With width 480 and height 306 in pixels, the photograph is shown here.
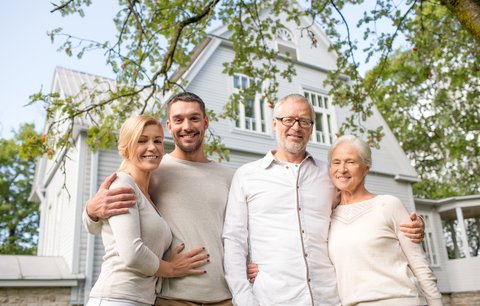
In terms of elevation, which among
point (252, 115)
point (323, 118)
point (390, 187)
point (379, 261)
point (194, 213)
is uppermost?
point (323, 118)

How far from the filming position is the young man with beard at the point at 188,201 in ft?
8.76

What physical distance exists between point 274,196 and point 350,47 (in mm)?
4683

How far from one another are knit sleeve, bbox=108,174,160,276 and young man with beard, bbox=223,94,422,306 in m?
0.56

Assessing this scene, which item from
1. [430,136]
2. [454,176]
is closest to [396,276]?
[430,136]

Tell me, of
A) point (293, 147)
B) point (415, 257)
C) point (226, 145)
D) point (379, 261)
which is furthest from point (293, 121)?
point (226, 145)

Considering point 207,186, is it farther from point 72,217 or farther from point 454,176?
point 454,176

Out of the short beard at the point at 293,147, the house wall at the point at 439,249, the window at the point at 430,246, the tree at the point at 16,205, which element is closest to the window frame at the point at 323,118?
the window at the point at 430,246

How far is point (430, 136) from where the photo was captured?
907 inches

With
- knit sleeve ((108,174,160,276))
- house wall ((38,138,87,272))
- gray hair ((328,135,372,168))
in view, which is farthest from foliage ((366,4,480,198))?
knit sleeve ((108,174,160,276))

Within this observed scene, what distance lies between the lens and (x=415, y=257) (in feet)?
9.46

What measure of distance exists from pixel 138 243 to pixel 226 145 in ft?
34.3

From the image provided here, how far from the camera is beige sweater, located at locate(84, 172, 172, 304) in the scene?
2.44 metres

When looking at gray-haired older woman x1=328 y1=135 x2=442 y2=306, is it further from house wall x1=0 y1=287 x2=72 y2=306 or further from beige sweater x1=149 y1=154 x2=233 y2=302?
house wall x1=0 y1=287 x2=72 y2=306

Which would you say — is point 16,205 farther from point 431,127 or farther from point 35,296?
point 431,127
